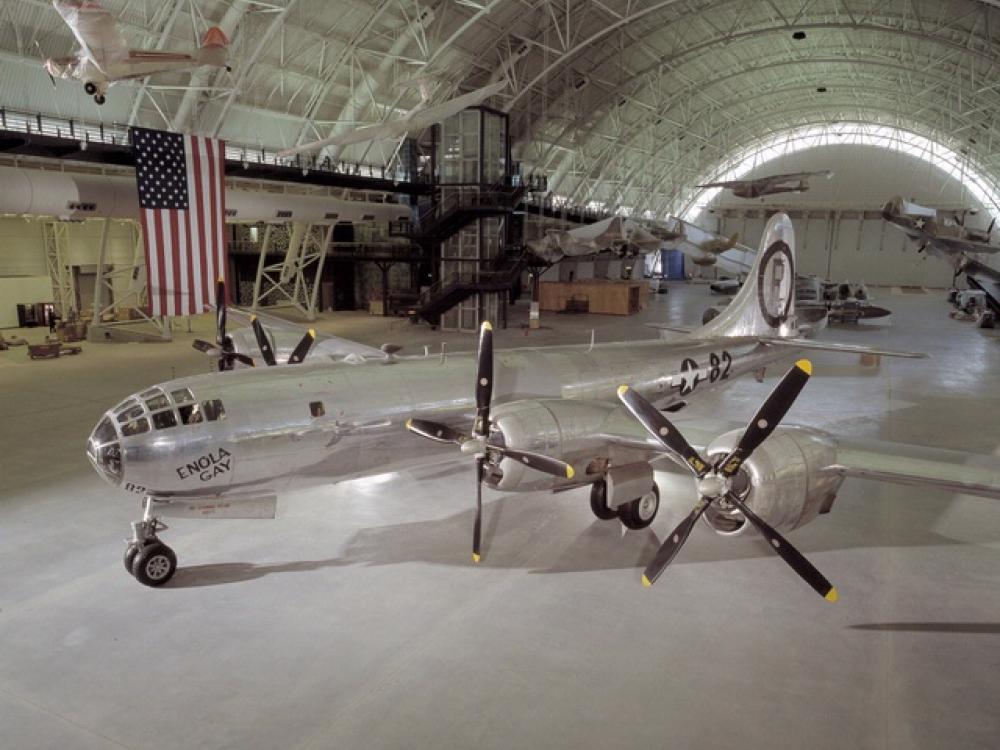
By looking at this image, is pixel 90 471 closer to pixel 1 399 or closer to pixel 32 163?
pixel 1 399

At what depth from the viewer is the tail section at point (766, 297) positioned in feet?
64.4

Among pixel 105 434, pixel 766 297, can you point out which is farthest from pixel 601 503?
pixel 766 297

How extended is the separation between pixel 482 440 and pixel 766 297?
1196 centimetres

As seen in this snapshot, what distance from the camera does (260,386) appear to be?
467 inches

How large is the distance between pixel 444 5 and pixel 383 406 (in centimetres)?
3293

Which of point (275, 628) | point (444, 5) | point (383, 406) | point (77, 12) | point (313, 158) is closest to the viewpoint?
point (275, 628)

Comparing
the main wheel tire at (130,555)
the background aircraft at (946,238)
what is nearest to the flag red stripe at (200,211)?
the main wheel tire at (130,555)

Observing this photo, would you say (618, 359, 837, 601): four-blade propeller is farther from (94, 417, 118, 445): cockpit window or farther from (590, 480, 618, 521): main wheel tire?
(94, 417, 118, 445): cockpit window

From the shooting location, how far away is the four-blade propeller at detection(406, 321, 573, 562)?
36.5 feet

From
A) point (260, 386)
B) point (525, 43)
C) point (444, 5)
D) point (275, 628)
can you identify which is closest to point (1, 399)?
point (260, 386)

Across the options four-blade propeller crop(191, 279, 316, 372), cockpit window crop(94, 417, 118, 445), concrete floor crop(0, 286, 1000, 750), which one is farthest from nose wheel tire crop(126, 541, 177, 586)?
four-blade propeller crop(191, 279, 316, 372)

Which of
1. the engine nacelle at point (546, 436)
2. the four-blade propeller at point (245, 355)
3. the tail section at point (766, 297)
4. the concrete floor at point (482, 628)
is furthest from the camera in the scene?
the tail section at point (766, 297)

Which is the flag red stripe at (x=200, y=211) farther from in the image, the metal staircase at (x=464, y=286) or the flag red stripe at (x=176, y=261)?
the metal staircase at (x=464, y=286)

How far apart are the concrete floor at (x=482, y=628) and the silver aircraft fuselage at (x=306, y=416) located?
1.64 metres
